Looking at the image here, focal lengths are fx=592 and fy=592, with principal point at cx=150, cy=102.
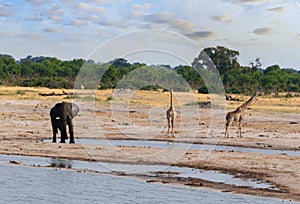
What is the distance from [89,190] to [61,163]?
449 centimetres

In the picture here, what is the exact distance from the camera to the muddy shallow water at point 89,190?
15.0m

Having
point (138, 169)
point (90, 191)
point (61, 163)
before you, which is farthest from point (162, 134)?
point (90, 191)

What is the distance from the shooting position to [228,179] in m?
17.8

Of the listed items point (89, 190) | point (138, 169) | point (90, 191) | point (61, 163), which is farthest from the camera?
point (61, 163)

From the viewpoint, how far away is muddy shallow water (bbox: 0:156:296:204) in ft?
49.3

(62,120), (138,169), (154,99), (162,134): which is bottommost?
(138,169)

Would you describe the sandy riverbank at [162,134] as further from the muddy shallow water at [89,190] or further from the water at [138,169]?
the muddy shallow water at [89,190]

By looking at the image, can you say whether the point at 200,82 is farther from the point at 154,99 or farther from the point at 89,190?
the point at 89,190

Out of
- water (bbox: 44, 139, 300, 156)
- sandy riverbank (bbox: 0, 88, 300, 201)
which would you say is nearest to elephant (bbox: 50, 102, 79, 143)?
water (bbox: 44, 139, 300, 156)

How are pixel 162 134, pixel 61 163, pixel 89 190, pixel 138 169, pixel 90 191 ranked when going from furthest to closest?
pixel 162 134 → pixel 61 163 → pixel 138 169 → pixel 89 190 → pixel 90 191

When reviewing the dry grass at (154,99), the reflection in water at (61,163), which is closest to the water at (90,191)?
the reflection in water at (61,163)

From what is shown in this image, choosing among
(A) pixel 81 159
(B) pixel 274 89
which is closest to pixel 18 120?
(A) pixel 81 159

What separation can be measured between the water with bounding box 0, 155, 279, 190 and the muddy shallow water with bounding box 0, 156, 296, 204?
3.68 feet

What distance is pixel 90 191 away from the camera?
16094 mm
